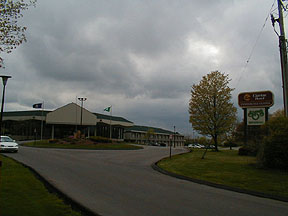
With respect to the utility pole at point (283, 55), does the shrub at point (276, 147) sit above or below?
below

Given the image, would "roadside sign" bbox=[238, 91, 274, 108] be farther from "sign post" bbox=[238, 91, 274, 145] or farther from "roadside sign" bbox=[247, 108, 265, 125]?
"roadside sign" bbox=[247, 108, 265, 125]

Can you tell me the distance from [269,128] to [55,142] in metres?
35.8

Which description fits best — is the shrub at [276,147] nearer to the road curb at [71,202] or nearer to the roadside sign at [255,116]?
the road curb at [71,202]

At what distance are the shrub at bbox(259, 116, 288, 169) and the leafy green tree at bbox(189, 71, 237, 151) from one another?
77.8ft

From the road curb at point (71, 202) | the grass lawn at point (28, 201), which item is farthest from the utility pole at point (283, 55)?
the grass lawn at point (28, 201)

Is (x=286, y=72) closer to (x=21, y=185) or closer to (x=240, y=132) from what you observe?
(x=21, y=185)

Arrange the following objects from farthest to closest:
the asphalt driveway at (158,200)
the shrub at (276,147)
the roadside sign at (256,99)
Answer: the roadside sign at (256,99) → the shrub at (276,147) → the asphalt driveway at (158,200)

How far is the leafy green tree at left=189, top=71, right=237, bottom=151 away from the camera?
39500 millimetres

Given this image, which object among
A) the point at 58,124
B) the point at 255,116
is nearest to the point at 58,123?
the point at 58,124

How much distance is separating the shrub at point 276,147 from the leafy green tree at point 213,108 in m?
23.7

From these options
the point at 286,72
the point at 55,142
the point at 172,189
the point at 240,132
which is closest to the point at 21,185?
the point at 172,189

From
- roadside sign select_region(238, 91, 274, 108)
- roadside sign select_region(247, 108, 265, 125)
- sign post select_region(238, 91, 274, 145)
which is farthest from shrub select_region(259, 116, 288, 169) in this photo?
roadside sign select_region(238, 91, 274, 108)

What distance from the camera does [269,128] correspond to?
53.0ft

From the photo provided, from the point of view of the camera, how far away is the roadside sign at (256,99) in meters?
29.6
